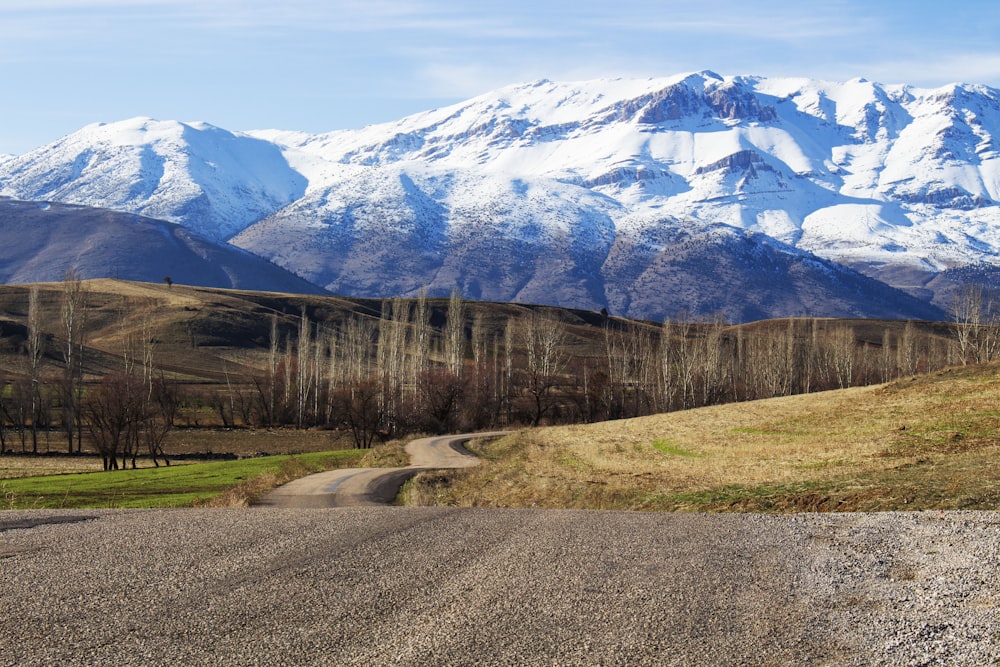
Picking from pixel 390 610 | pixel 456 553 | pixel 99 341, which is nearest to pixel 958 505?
pixel 456 553

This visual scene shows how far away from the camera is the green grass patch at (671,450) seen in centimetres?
4880

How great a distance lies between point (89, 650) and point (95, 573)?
4.94 meters

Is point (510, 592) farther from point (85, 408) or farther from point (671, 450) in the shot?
point (85, 408)

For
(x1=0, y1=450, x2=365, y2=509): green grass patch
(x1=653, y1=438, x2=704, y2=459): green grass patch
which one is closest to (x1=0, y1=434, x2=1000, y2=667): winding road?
(x1=0, y1=450, x2=365, y2=509): green grass patch

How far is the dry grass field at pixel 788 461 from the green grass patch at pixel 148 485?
926 cm

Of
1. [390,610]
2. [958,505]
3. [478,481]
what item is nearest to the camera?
[390,610]

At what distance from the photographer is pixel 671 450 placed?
52656 millimetres

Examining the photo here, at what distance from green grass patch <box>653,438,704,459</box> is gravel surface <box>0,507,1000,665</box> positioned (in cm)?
2584

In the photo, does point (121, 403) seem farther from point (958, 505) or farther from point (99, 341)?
point (99, 341)

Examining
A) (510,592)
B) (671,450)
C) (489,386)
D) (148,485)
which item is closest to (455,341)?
(489,386)

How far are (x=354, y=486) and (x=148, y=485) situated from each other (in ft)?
41.7

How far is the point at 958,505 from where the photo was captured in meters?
23.2

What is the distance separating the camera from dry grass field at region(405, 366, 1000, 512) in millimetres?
26797

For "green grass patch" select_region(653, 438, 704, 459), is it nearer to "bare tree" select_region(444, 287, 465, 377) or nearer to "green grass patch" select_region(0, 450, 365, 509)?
"green grass patch" select_region(0, 450, 365, 509)
